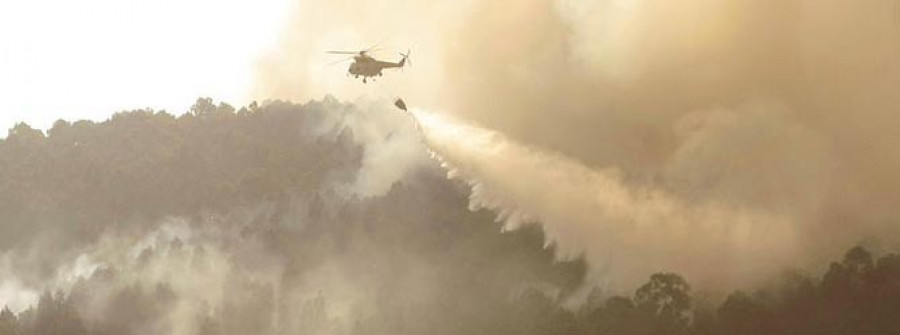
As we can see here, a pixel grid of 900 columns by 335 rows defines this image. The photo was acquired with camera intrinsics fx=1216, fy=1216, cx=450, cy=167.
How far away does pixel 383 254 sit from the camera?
180500mm

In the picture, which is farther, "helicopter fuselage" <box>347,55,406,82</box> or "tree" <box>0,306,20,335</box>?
"tree" <box>0,306,20,335</box>

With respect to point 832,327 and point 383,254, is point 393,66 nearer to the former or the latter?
point 832,327

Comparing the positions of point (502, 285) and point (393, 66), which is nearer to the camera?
point (393, 66)

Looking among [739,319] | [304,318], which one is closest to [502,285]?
[304,318]

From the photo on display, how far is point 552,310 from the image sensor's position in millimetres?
151500

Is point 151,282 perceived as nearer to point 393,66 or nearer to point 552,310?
point 552,310

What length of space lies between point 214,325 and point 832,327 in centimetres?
8766

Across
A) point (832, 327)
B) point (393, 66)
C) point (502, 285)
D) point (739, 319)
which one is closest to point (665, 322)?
point (739, 319)

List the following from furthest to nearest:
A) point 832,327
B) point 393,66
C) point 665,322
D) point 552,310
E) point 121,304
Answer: point 121,304 < point 552,310 < point 665,322 < point 832,327 < point 393,66

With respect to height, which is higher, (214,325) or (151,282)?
(151,282)

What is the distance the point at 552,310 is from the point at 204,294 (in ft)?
198

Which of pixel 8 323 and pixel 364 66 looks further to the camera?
pixel 8 323

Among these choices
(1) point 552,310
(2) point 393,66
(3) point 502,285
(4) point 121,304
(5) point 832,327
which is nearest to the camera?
(2) point 393,66

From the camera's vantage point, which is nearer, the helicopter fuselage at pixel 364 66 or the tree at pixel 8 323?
the helicopter fuselage at pixel 364 66
